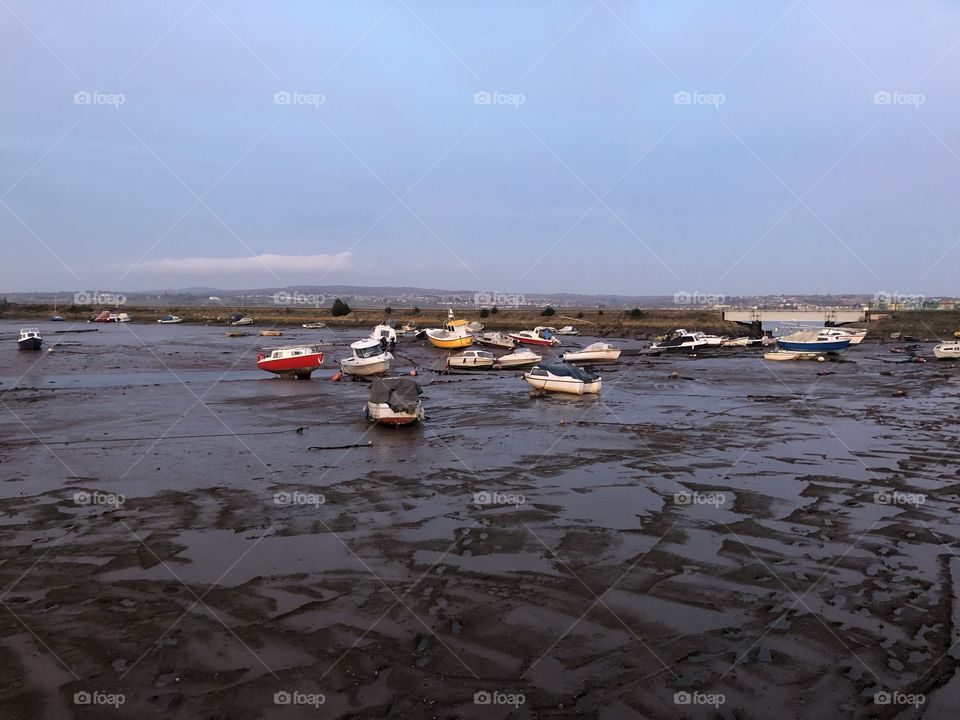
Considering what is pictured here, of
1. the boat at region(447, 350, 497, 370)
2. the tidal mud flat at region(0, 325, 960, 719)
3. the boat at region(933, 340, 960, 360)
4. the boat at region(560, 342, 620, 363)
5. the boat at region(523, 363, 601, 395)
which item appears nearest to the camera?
the tidal mud flat at region(0, 325, 960, 719)

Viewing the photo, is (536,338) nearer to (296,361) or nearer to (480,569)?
(296,361)

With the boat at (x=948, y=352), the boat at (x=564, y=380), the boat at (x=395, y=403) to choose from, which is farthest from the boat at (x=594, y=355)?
the boat at (x=395, y=403)

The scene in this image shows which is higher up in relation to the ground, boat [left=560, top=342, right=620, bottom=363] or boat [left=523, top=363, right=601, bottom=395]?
boat [left=560, top=342, right=620, bottom=363]

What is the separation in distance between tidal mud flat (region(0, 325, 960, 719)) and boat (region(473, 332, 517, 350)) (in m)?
34.7

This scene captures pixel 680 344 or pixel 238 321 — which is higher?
pixel 238 321

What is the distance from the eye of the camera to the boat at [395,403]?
23094 millimetres

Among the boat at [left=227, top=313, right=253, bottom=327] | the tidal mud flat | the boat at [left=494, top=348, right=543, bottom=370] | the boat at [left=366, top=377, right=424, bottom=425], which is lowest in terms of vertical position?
the tidal mud flat

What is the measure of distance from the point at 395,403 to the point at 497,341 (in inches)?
1439

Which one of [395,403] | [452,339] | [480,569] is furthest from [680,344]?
[480,569]

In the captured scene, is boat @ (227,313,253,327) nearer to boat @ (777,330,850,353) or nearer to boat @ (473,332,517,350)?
boat @ (473,332,517,350)

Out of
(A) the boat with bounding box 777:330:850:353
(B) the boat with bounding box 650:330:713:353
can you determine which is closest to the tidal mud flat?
(A) the boat with bounding box 777:330:850:353

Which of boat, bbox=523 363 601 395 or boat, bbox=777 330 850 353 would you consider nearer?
boat, bbox=523 363 601 395

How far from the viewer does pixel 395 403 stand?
Result: 75.8 ft

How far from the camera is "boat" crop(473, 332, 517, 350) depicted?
5884cm
